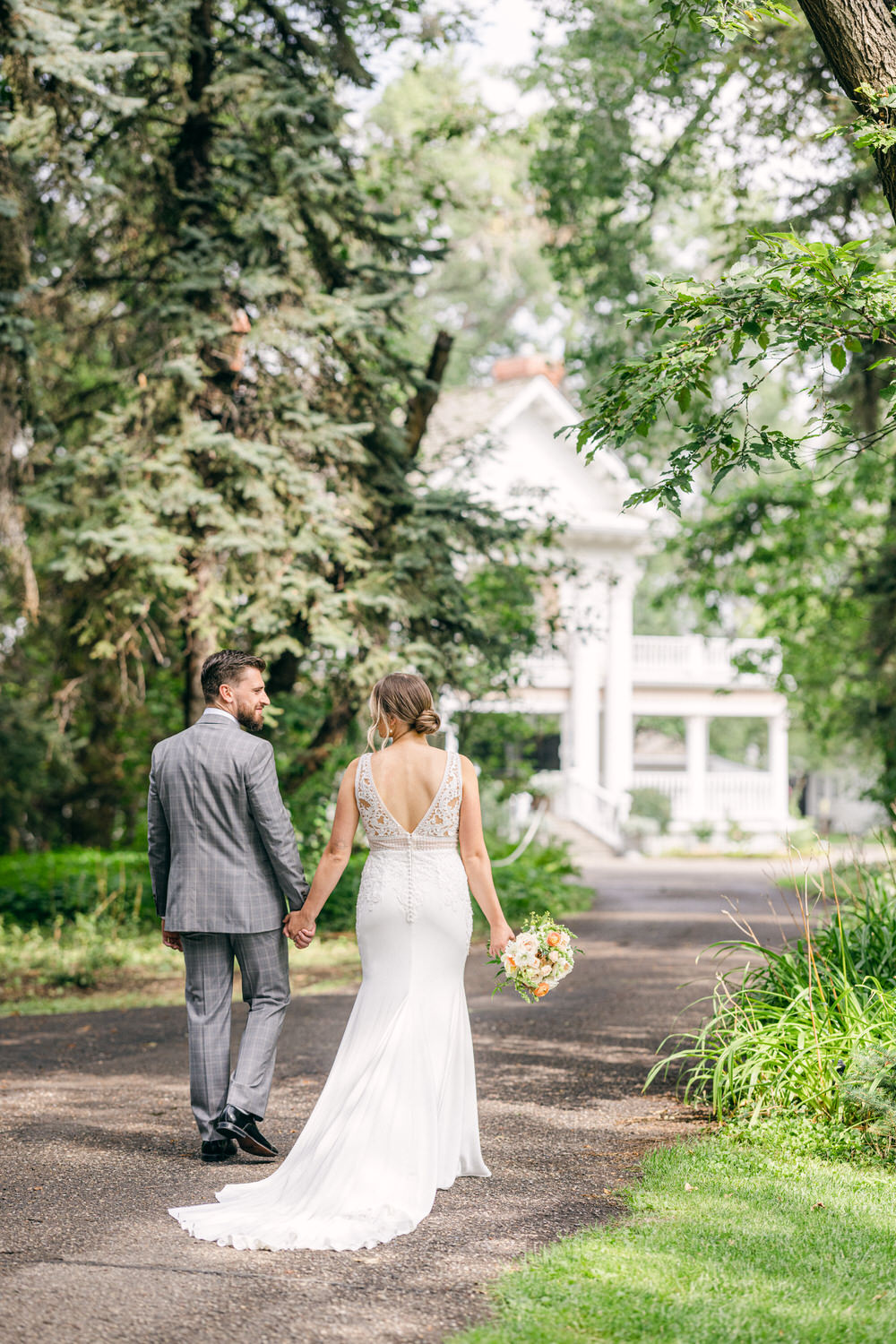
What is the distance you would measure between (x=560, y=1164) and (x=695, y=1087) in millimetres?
1667

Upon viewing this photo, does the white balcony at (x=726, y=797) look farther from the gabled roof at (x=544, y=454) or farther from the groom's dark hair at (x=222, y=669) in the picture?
the groom's dark hair at (x=222, y=669)

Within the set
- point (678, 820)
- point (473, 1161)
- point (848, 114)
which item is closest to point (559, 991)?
point (473, 1161)

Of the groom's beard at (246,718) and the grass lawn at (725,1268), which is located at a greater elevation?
the groom's beard at (246,718)

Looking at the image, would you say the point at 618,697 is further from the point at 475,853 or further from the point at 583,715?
the point at 475,853

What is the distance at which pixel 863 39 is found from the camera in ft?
18.6

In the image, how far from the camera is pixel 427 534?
37.7 ft

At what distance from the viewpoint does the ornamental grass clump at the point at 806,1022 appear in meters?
5.77

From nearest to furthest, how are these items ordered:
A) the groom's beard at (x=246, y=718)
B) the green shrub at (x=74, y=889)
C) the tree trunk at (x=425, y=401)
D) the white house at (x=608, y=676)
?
the groom's beard at (x=246, y=718) → the tree trunk at (x=425, y=401) → the green shrub at (x=74, y=889) → the white house at (x=608, y=676)

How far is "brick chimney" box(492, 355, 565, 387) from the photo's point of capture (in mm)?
29845

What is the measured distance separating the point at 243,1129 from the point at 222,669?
1.97 m

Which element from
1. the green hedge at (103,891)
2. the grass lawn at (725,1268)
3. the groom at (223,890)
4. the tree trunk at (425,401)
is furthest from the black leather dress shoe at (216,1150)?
the tree trunk at (425,401)

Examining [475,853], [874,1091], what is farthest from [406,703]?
[874,1091]

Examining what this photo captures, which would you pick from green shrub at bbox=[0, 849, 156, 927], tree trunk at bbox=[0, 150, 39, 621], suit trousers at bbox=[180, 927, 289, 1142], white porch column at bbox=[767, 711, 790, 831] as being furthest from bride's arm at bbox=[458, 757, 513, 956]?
white porch column at bbox=[767, 711, 790, 831]

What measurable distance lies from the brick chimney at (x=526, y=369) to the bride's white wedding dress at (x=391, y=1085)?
2519 centimetres
